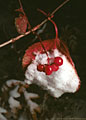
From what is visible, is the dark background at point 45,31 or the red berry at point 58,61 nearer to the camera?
the red berry at point 58,61

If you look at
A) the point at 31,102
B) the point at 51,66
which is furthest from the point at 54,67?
the point at 31,102

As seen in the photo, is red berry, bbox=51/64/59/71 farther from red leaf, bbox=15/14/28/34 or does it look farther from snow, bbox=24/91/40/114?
snow, bbox=24/91/40/114

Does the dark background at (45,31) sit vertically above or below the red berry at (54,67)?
above

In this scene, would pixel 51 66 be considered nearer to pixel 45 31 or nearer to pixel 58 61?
pixel 58 61

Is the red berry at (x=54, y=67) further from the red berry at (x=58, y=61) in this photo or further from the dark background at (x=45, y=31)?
the dark background at (x=45, y=31)

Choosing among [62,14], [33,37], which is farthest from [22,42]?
[62,14]

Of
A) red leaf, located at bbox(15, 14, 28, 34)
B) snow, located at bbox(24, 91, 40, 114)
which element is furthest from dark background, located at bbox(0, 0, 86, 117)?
red leaf, located at bbox(15, 14, 28, 34)

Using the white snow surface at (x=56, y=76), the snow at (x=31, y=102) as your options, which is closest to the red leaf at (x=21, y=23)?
the white snow surface at (x=56, y=76)
